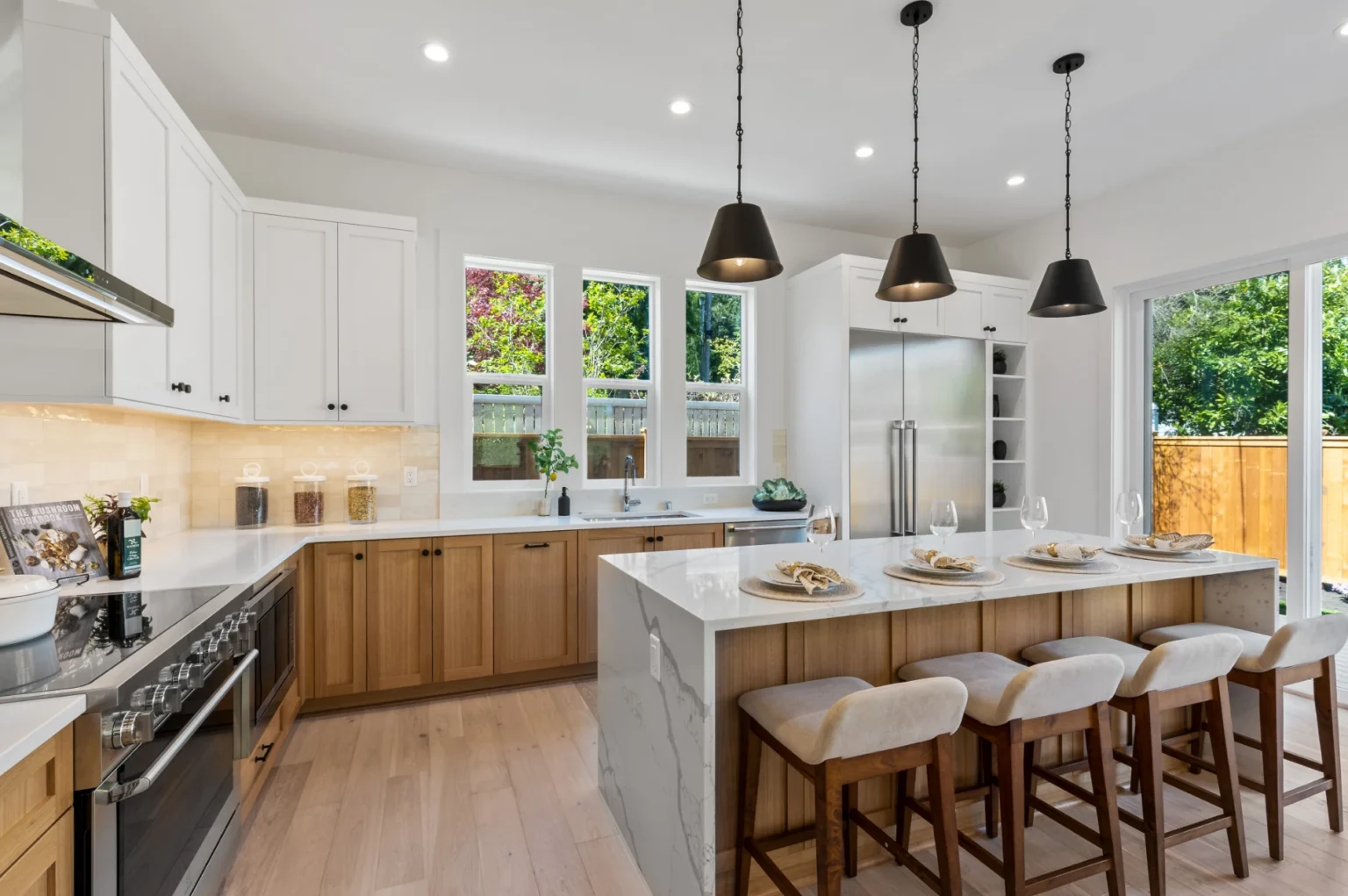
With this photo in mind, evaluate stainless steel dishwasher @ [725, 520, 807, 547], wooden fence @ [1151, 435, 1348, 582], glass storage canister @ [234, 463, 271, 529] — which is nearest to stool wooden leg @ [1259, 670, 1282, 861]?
wooden fence @ [1151, 435, 1348, 582]

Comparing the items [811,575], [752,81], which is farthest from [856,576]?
[752,81]

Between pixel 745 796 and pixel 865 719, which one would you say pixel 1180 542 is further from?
pixel 745 796

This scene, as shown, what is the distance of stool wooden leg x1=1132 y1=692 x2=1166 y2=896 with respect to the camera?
1.81m

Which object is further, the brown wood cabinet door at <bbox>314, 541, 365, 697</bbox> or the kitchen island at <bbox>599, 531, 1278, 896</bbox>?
the brown wood cabinet door at <bbox>314, 541, 365, 697</bbox>

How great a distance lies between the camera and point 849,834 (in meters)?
1.99

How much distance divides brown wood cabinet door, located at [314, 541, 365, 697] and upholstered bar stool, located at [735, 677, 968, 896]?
2.19 metres

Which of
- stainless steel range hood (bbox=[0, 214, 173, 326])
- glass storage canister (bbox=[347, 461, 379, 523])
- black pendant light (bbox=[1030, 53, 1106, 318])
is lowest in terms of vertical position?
glass storage canister (bbox=[347, 461, 379, 523])

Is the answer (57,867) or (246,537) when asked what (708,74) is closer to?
(246,537)

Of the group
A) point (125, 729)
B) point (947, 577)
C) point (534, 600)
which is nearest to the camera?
point (125, 729)

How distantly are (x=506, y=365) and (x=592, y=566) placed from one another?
4.61 feet

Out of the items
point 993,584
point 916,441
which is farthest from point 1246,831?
point 916,441

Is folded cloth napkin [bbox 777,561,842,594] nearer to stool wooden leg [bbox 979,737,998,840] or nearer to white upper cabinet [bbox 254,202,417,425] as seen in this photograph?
stool wooden leg [bbox 979,737,998,840]

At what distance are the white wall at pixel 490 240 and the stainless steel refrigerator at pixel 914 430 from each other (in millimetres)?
722

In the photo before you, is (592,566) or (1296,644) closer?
(1296,644)
